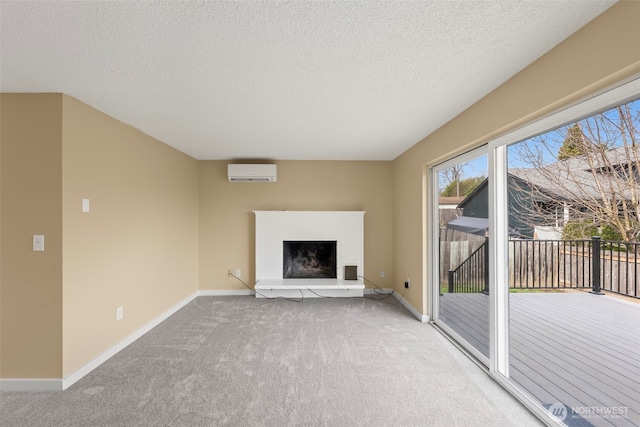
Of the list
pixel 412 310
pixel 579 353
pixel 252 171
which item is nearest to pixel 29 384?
pixel 252 171

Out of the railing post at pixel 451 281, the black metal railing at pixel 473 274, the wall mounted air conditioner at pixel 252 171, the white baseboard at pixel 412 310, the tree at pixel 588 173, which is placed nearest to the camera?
the tree at pixel 588 173

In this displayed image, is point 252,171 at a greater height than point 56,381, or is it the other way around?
point 252,171

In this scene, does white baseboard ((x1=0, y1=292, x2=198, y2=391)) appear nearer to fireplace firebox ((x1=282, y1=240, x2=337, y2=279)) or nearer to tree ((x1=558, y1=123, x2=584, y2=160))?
fireplace firebox ((x1=282, y1=240, x2=337, y2=279))

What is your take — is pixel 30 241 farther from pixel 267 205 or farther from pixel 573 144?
pixel 573 144

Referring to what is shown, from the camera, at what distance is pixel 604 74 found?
1273mm

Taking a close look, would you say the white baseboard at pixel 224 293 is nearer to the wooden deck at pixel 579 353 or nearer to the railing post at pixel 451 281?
the railing post at pixel 451 281

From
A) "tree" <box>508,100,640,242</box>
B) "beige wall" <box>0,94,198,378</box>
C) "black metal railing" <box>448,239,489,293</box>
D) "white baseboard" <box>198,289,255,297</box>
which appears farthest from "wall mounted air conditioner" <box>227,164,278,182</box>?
"tree" <box>508,100,640,242</box>

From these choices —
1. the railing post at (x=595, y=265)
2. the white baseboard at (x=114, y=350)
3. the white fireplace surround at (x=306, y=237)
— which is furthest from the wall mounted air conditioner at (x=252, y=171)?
the railing post at (x=595, y=265)

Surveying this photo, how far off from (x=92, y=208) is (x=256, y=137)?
5.88 feet

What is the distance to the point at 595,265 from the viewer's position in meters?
1.51

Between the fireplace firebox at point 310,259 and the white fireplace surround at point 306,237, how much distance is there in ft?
0.36

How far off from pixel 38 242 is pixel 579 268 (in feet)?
12.7

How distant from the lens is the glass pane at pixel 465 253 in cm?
255

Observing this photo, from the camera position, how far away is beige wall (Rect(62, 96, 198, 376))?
2.17 metres
